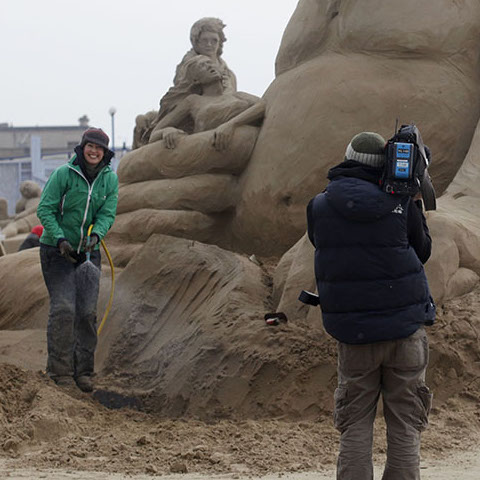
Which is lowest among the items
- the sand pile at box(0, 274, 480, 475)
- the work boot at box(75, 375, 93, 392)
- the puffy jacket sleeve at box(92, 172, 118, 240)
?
the work boot at box(75, 375, 93, 392)

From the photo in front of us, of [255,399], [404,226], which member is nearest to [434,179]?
[255,399]

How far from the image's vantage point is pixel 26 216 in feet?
60.7

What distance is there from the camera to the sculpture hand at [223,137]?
26.2 ft

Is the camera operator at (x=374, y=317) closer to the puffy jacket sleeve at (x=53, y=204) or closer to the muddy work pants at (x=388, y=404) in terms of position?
the muddy work pants at (x=388, y=404)

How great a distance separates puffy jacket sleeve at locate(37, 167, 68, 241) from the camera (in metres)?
5.91

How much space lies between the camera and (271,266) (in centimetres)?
721

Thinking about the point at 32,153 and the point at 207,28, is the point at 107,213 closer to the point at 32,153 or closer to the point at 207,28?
the point at 207,28

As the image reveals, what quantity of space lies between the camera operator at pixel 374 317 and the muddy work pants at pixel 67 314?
2.54m

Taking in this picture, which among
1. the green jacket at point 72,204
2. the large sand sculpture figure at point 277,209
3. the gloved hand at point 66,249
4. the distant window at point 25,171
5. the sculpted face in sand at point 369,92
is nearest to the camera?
the large sand sculpture figure at point 277,209

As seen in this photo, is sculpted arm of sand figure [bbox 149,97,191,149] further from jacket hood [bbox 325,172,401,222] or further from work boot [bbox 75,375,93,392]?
jacket hood [bbox 325,172,401,222]

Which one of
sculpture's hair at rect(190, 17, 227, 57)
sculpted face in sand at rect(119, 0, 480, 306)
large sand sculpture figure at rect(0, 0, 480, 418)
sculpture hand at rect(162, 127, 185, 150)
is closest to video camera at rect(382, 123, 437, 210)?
large sand sculpture figure at rect(0, 0, 480, 418)

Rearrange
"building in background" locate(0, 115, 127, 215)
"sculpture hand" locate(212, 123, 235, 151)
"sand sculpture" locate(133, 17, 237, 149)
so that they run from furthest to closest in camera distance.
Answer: "building in background" locate(0, 115, 127, 215) → "sand sculpture" locate(133, 17, 237, 149) → "sculpture hand" locate(212, 123, 235, 151)

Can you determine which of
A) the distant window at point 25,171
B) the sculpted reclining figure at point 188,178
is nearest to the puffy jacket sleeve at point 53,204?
the sculpted reclining figure at point 188,178

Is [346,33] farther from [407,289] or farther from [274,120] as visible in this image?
[407,289]
